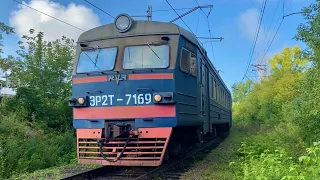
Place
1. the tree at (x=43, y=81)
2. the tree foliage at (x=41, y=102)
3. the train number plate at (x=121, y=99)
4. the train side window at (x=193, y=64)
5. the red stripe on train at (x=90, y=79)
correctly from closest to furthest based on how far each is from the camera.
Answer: the train number plate at (x=121, y=99) < the red stripe on train at (x=90, y=79) < the train side window at (x=193, y=64) < the tree foliage at (x=41, y=102) < the tree at (x=43, y=81)

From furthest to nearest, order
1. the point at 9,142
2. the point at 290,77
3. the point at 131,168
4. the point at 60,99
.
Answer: the point at 290,77 → the point at 60,99 → the point at 9,142 → the point at 131,168

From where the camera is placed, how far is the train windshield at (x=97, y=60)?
823 centimetres

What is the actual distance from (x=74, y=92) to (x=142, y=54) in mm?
1793

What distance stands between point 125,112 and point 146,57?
1.28m

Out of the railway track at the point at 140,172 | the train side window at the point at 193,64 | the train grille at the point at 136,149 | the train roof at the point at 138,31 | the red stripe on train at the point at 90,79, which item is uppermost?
the train roof at the point at 138,31

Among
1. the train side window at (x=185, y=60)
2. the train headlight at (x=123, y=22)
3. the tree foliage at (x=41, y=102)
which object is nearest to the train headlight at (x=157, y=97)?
the train side window at (x=185, y=60)

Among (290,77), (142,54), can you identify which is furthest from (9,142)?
(290,77)

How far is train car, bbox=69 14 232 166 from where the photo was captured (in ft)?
24.9

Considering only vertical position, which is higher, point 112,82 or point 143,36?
point 143,36

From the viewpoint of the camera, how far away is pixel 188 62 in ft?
28.1

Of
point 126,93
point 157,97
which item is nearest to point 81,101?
point 126,93

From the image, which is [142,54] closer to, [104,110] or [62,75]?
[104,110]

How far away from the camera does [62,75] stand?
16.8m

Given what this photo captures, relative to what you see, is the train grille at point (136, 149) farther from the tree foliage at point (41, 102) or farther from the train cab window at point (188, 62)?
the tree foliage at point (41, 102)
